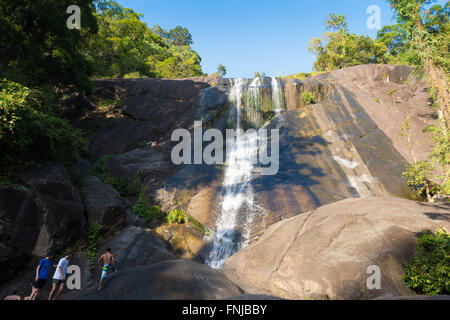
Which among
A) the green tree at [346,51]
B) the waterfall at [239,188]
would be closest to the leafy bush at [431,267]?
the waterfall at [239,188]

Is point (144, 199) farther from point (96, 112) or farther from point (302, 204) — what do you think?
point (96, 112)

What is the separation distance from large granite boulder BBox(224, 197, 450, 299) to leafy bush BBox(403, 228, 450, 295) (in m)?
0.20

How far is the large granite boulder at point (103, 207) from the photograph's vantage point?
361 inches

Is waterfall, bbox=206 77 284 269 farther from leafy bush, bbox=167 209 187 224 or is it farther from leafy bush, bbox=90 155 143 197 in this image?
leafy bush, bbox=90 155 143 197

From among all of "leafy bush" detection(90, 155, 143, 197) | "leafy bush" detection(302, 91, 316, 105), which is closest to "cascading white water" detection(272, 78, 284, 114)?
"leafy bush" detection(302, 91, 316, 105)

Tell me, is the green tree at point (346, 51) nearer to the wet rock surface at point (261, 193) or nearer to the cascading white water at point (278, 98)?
the wet rock surface at point (261, 193)

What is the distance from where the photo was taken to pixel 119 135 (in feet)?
55.8

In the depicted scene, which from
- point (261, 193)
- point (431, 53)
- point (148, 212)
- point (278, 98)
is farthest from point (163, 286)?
point (278, 98)

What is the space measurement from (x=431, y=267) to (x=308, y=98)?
56.1ft

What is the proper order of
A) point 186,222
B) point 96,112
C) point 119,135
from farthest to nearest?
point 96,112 → point 119,135 → point 186,222

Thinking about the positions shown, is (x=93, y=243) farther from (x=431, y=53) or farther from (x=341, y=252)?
A: (x=431, y=53)

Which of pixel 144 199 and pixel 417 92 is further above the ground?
pixel 417 92
